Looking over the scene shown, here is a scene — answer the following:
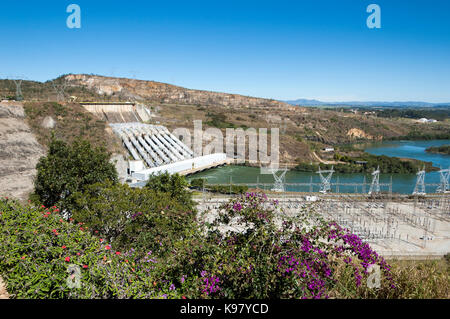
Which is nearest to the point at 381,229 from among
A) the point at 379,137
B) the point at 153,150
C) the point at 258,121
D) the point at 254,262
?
the point at 254,262

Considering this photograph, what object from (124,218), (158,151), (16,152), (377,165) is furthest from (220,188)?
(377,165)

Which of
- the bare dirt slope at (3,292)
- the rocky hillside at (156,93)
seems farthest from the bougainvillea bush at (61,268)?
the rocky hillside at (156,93)

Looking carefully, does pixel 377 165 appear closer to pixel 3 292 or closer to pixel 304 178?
pixel 304 178

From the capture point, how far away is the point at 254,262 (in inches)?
131

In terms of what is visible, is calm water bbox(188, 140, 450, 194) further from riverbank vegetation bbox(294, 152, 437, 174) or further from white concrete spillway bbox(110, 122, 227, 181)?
white concrete spillway bbox(110, 122, 227, 181)

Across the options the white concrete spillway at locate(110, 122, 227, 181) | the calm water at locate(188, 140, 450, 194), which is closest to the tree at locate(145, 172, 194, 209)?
the white concrete spillway at locate(110, 122, 227, 181)

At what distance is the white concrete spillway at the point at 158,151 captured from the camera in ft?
107

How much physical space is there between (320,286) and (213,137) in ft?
151

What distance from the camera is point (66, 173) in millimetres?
10594

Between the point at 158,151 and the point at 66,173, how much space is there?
2430cm

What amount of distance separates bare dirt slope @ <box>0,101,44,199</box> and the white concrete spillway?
33.3 ft

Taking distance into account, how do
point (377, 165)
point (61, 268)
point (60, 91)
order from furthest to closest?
point (60, 91) < point (377, 165) < point (61, 268)
